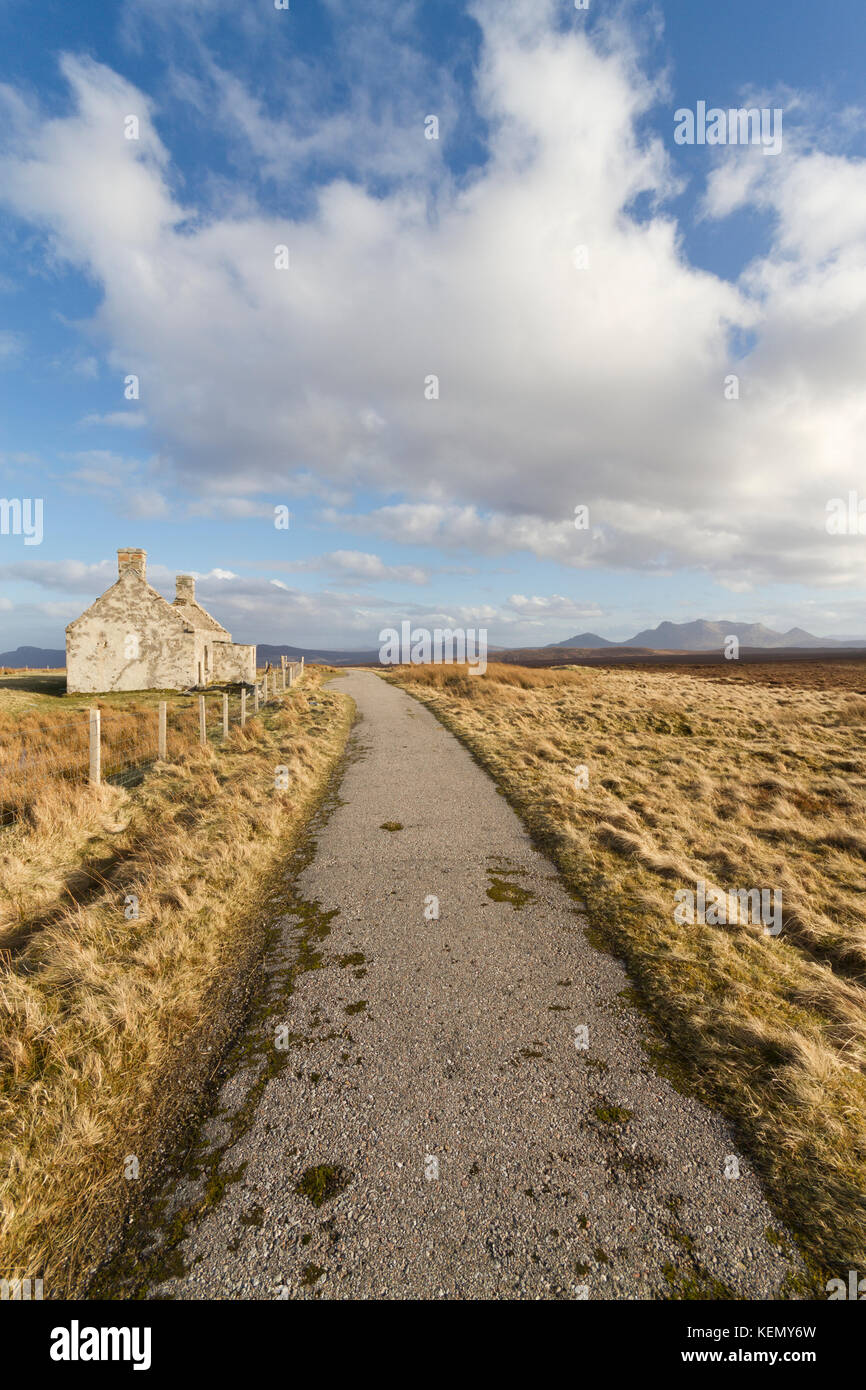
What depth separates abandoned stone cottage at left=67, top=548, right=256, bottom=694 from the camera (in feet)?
96.8

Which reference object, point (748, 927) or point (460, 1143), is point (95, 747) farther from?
point (748, 927)

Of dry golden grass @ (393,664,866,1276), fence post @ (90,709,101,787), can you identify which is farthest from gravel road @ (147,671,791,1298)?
fence post @ (90,709,101,787)

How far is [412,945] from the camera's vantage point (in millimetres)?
5422

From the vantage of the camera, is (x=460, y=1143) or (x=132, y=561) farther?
(x=132, y=561)

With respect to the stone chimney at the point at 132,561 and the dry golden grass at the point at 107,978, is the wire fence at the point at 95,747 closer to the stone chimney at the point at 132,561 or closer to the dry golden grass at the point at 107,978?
the dry golden grass at the point at 107,978

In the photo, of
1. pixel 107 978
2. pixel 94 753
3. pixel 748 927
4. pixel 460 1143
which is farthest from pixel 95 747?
pixel 748 927

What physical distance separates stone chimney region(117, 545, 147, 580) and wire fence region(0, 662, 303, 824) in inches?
457

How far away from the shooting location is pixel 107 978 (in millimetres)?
4758

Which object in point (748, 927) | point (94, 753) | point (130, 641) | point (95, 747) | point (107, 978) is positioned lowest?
point (748, 927)

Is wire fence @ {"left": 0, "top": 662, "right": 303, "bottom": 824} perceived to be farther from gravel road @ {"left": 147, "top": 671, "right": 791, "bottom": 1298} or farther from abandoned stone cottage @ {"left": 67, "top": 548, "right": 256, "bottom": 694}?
abandoned stone cottage @ {"left": 67, "top": 548, "right": 256, "bottom": 694}

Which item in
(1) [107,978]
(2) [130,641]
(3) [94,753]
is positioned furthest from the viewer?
(2) [130,641]

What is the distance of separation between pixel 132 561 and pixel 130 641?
474 cm

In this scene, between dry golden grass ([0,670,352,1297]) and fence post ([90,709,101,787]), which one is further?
fence post ([90,709,101,787])
